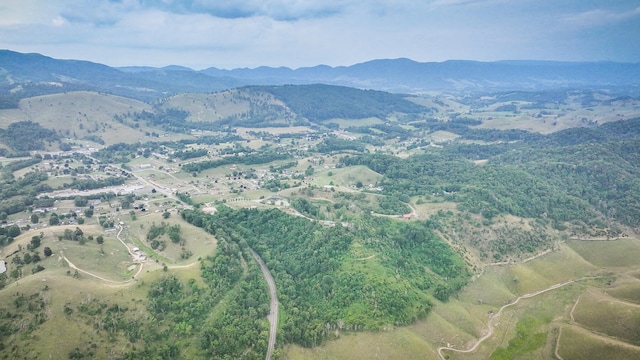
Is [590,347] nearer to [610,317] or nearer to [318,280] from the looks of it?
[610,317]

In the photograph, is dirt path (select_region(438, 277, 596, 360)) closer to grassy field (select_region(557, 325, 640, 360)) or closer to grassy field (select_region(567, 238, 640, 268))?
grassy field (select_region(557, 325, 640, 360))

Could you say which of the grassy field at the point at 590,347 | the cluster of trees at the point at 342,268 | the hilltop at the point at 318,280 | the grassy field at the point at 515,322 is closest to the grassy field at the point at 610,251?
the hilltop at the point at 318,280

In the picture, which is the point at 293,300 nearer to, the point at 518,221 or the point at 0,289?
the point at 0,289

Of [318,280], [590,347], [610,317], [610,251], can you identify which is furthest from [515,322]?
[610,251]

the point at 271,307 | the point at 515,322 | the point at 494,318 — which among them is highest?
the point at 271,307

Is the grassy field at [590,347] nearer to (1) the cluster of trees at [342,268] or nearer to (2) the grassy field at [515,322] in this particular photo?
(2) the grassy field at [515,322]

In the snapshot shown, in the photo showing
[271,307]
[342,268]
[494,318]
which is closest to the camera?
[271,307]

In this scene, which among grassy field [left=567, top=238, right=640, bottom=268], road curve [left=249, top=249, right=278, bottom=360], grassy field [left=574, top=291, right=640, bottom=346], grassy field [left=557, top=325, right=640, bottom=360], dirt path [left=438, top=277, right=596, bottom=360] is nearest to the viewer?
grassy field [left=557, top=325, right=640, bottom=360]

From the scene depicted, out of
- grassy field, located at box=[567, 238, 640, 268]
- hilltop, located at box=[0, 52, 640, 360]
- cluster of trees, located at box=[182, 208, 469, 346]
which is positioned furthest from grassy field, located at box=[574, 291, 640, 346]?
cluster of trees, located at box=[182, 208, 469, 346]
